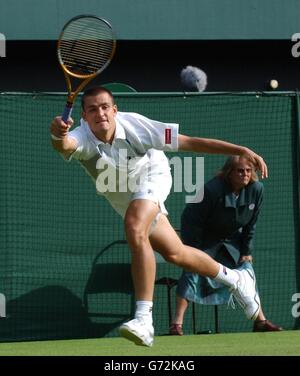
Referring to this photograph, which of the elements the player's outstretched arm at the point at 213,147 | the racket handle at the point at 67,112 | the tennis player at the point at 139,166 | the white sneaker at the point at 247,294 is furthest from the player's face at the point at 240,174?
the racket handle at the point at 67,112

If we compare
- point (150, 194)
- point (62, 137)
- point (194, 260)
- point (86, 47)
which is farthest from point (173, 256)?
point (86, 47)

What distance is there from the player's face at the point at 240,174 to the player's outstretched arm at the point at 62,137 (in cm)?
270

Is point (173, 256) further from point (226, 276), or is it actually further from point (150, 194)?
point (226, 276)

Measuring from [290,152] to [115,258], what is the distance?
6.25 feet

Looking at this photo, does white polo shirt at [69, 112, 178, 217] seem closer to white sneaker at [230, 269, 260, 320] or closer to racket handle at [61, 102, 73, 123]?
racket handle at [61, 102, 73, 123]

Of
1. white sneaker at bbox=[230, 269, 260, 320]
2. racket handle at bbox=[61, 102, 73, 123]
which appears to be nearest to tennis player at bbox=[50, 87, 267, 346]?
racket handle at bbox=[61, 102, 73, 123]

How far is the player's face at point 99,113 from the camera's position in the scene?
329 inches

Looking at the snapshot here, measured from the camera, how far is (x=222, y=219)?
1077 cm

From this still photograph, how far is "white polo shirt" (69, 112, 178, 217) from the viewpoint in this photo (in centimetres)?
843

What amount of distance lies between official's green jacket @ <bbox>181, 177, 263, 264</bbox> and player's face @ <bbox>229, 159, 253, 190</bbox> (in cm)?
6

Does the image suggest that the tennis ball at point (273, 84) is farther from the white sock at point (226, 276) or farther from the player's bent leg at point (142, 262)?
the player's bent leg at point (142, 262)

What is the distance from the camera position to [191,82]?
13.2 meters
